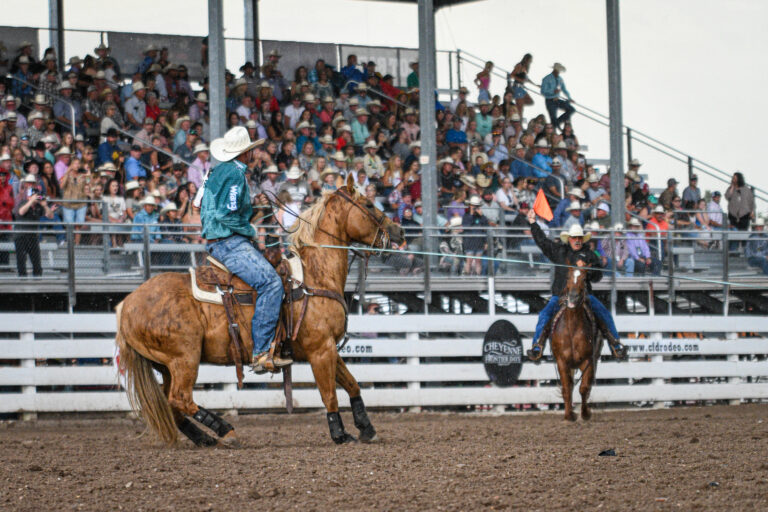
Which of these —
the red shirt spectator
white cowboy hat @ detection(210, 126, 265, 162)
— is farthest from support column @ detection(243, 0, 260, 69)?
white cowboy hat @ detection(210, 126, 265, 162)

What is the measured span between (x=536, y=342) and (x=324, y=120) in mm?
7449

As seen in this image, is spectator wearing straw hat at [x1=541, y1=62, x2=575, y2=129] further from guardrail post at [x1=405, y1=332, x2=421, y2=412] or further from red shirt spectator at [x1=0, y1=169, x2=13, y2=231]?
red shirt spectator at [x1=0, y1=169, x2=13, y2=231]

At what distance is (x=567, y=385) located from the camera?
1268cm

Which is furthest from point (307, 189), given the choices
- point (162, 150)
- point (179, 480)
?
point (179, 480)

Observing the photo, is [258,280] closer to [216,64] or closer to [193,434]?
[193,434]

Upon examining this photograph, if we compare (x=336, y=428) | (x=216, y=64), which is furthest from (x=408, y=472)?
(x=216, y=64)

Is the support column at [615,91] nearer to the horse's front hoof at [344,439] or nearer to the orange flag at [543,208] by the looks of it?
the orange flag at [543,208]

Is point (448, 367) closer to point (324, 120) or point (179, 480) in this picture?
point (324, 120)

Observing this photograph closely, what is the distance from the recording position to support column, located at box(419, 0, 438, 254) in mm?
15711

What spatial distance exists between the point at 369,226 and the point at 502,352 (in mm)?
5686

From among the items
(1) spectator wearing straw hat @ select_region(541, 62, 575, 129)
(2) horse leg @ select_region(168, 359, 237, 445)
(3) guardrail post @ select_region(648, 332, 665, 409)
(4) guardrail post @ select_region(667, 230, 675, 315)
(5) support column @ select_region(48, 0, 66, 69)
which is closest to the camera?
(2) horse leg @ select_region(168, 359, 237, 445)

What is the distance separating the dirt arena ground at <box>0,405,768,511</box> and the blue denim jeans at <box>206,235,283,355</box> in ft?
3.27

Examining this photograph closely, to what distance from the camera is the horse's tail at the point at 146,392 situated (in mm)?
9281

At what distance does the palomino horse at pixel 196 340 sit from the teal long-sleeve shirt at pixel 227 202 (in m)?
0.57
